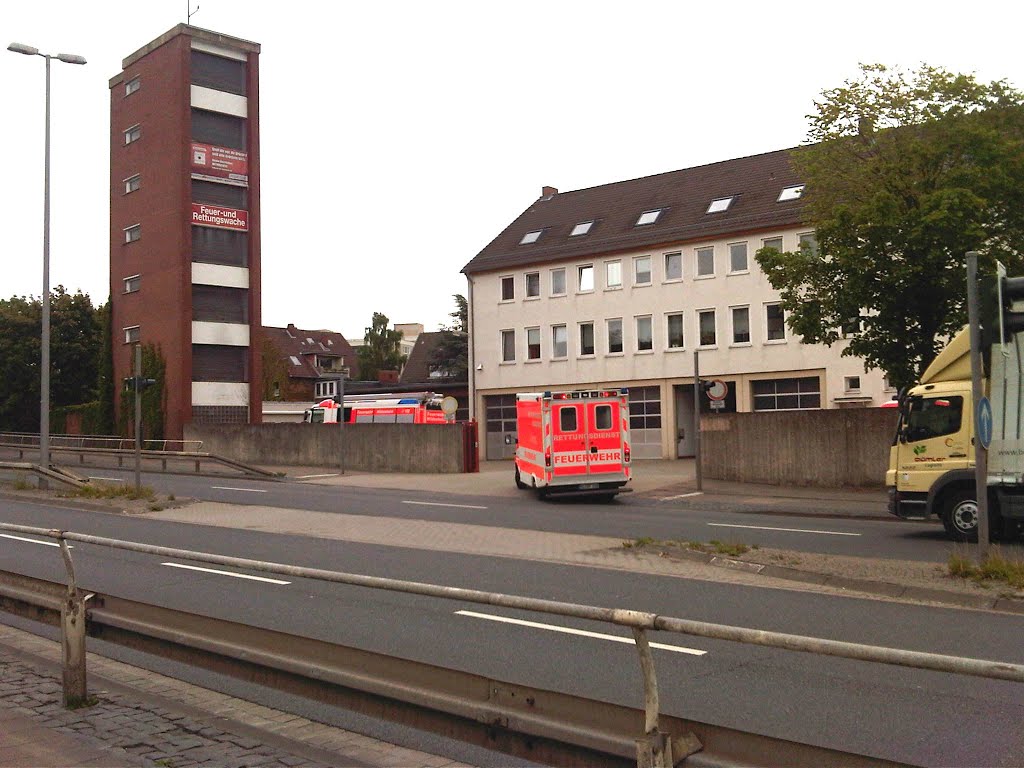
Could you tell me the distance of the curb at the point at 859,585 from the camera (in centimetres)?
1045

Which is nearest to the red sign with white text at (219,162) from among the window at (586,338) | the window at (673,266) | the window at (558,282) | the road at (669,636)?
the window at (558,282)

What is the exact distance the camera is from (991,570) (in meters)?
11.2

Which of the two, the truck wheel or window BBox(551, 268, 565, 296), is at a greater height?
window BBox(551, 268, 565, 296)

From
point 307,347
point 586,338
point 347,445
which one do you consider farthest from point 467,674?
point 307,347

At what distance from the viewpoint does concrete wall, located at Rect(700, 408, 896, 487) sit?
26.8 metres

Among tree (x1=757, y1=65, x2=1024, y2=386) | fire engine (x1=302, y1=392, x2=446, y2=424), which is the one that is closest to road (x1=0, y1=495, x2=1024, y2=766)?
tree (x1=757, y1=65, x2=1024, y2=386)

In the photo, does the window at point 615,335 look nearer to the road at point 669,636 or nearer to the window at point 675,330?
the window at point 675,330

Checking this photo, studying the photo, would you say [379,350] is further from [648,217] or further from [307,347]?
[648,217]

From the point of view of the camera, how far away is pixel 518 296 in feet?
170

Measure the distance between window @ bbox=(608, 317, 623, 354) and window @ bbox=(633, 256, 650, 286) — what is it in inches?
76.8

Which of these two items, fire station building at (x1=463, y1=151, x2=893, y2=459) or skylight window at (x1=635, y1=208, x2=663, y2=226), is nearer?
fire station building at (x1=463, y1=151, x2=893, y2=459)

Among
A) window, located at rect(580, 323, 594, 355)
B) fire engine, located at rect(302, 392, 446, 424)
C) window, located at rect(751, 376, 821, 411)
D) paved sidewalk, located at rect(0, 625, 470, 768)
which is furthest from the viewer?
window, located at rect(580, 323, 594, 355)

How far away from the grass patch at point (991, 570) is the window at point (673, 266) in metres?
35.6

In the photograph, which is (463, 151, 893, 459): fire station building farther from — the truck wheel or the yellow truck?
the truck wheel
